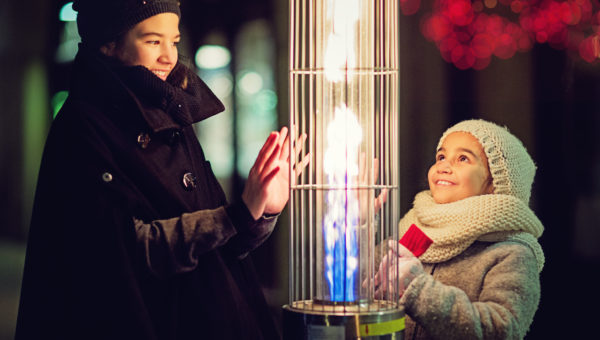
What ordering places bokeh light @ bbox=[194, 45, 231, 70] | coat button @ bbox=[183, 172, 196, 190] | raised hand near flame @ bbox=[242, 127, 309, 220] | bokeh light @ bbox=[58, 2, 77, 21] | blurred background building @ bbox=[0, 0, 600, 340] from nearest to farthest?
raised hand near flame @ bbox=[242, 127, 309, 220], coat button @ bbox=[183, 172, 196, 190], blurred background building @ bbox=[0, 0, 600, 340], bokeh light @ bbox=[58, 2, 77, 21], bokeh light @ bbox=[194, 45, 231, 70]

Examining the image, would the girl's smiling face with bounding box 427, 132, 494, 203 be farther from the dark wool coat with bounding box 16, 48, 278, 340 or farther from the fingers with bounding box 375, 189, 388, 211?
the dark wool coat with bounding box 16, 48, 278, 340

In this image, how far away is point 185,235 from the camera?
178 cm

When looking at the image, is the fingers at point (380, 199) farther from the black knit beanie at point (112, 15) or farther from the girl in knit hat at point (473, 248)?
the black knit beanie at point (112, 15)

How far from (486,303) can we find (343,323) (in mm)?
581

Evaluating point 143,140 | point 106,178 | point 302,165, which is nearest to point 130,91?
point 143,140

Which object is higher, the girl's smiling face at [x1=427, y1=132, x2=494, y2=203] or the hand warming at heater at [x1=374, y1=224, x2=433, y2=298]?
the girl's smiling face at [x1=427, y1=132, x2=494, y2=203]

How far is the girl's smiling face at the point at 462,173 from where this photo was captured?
91.4 inches

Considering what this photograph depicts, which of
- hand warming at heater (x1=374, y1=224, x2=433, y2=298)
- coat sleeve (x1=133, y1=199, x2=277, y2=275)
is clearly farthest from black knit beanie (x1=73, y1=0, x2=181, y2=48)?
hand warming at heater (x1=374, y1=224, x2=433, y2=298)

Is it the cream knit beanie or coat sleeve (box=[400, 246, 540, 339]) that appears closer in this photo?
coat sleeve (box=[400, 246, 540, 339])

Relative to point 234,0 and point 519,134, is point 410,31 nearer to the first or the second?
point 519,134

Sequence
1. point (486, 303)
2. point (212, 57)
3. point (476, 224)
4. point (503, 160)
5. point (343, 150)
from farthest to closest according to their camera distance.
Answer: point (212, 57) < point (503, 160) < point (476, 224) < point (486, 303) < point (343, 150)

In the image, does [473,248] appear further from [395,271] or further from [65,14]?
[65,14]

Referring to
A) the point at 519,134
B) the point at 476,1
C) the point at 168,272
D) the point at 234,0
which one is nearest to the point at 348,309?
the point at 168,272

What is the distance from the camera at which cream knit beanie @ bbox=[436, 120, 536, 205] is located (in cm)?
230
